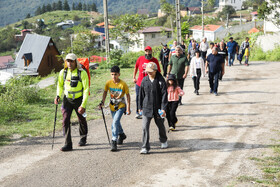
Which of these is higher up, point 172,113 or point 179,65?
point 179,65

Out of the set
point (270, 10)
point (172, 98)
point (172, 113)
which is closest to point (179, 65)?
point (172, 98)

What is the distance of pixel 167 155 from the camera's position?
721 cm

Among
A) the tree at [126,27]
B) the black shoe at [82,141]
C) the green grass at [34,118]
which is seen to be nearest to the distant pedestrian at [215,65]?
the green grass at [34,118]

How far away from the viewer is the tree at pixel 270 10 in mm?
27000

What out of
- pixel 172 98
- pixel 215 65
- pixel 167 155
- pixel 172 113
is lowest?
pixel 167 155

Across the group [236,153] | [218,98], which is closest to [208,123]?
[236,153]

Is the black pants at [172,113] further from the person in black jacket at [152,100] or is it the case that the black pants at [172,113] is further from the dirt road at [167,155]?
the person in black jacket at [152,100]

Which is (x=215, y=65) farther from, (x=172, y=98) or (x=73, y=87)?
(x=73, y=87)

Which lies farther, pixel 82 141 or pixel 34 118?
pixel 34 118

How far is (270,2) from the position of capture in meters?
28.3

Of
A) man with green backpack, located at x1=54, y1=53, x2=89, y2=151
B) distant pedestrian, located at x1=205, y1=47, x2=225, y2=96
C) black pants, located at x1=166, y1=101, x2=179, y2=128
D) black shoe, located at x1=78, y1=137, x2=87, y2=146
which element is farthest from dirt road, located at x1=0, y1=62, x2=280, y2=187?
distant pedestrian, located at x1=205, y1=47, x2=225, y2=96

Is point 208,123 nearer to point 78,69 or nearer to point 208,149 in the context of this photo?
point 208,149

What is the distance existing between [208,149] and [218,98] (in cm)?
545

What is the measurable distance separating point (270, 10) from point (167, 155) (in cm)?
2376
